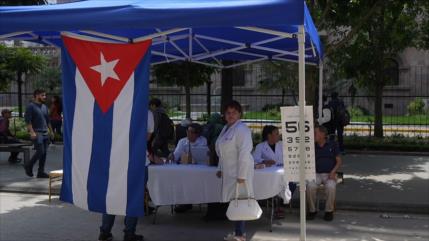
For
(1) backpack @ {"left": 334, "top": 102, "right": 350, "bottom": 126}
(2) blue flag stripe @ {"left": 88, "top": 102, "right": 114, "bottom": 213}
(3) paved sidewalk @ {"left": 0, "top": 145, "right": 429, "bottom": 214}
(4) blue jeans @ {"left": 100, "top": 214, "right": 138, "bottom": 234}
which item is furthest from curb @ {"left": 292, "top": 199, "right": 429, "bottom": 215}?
(1) backpack @ {"left": 334, "top": 102, "right": 350, "bottom": 126}

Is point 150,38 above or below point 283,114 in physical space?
above

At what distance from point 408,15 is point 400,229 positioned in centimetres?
1090

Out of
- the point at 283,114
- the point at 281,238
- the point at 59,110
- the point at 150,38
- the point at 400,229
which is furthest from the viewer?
the point at 59,110

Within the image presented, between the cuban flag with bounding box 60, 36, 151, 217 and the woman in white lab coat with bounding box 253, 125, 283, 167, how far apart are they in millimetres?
2295

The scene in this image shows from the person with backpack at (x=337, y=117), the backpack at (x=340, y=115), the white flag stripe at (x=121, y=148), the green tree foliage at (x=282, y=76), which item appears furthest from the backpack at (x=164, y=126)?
the green tree foliage at (x=282, y=76)

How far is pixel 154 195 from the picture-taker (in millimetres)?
7605

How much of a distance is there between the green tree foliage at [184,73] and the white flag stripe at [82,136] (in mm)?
12108

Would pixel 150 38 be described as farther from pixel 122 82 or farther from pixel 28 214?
pixel 28 214

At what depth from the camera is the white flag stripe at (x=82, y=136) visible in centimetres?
627

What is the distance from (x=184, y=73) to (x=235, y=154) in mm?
12388

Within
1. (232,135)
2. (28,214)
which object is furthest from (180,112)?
(232,135)

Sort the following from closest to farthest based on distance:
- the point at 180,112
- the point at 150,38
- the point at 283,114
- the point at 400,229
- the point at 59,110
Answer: the point at 283,114 → the point at 150,38 → the point at 400,229 → the point at 59,110 → the point at 180,112

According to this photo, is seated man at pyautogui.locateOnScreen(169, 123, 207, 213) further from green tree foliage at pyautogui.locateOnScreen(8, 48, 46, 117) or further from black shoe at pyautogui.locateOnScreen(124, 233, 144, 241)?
green tree foliage at pyautogui.locateOnScreen(8, 48, 46, 117)

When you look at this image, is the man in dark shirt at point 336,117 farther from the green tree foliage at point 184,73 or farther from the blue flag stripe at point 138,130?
the blue flag stripe at point 138,130
